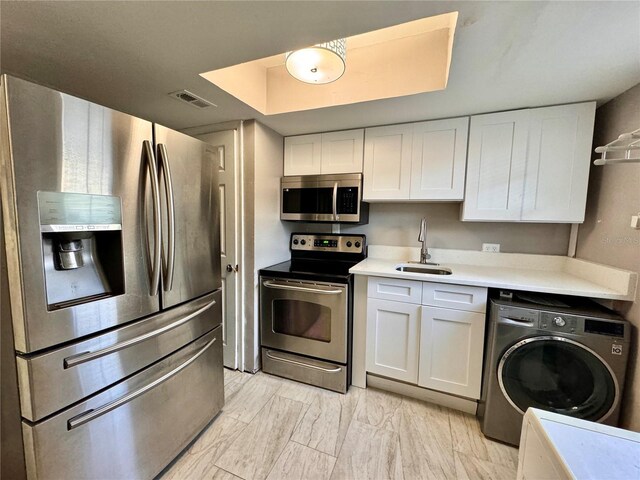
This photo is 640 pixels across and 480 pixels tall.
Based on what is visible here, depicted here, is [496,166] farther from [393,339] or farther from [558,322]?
[393,339]

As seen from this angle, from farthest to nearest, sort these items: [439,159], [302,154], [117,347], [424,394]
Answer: [302,154] < [439,159] < [424,394] < [117,347]

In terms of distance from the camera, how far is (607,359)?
4.57ft

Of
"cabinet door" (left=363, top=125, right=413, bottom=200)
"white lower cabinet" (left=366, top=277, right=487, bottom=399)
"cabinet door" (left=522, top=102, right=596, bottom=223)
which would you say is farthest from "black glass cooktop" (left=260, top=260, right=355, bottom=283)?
"cabinet door" (left=522, top=102, right=596, bottom=223)

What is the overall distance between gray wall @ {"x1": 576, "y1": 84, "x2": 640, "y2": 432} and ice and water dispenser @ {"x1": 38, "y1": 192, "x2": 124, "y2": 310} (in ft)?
8.57

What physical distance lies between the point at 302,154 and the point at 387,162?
32.3 inches

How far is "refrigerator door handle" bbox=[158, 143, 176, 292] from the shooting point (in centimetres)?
125

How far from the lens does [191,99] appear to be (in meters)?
1.75

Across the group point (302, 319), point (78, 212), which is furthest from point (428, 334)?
point (78, 212)

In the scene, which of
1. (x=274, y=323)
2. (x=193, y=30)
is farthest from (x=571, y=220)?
(x=193, y=30)

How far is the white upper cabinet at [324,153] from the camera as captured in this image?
7.59 feet

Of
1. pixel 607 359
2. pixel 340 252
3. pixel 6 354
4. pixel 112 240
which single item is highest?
pixel 112 240

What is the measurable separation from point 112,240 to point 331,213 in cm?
160

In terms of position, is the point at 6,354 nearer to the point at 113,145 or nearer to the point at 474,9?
the point at 113,145

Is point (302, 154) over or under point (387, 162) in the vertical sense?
over
